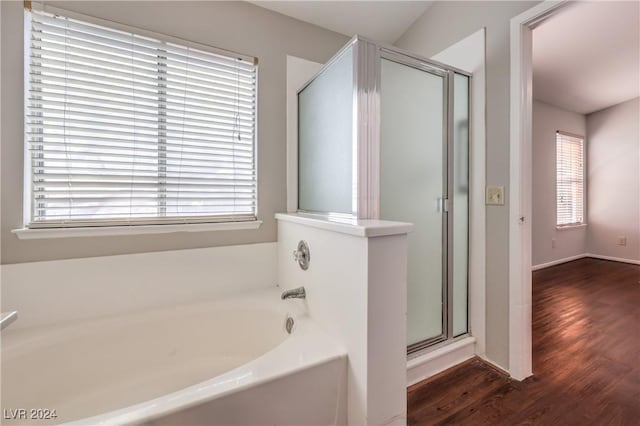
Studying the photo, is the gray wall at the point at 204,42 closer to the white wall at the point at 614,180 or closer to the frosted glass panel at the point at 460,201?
the frosted glass panel at the point at 460,201

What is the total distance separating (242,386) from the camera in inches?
33.7

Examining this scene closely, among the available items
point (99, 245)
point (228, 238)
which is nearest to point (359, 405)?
point (228, 238)

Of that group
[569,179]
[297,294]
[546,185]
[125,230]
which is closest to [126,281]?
[125,230]

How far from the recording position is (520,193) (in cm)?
145

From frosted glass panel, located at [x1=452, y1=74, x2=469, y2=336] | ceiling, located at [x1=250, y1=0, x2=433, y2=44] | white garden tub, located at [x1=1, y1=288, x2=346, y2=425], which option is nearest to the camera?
white garden tub, located at [x1=1, y1=288, x2=346, y2=425]

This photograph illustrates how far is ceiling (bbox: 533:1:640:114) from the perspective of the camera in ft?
7.10

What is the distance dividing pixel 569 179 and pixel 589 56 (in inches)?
87.3

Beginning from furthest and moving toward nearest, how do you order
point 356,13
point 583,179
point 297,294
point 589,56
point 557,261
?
point 583,179, point 557,261, point 589,56, point 356,13, point 297,294

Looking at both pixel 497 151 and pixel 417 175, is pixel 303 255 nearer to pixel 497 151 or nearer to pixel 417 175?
pixel 417 175

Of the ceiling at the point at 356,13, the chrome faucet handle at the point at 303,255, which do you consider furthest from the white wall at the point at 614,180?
the chrome faucet handle at the point at 303,255

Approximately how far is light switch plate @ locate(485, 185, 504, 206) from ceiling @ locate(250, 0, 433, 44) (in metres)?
1.34

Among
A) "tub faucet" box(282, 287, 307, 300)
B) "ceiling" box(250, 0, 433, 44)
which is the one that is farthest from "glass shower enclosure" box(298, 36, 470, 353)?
"ceiling" box(250, 0, 433, 44)

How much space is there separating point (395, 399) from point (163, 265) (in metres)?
1.40

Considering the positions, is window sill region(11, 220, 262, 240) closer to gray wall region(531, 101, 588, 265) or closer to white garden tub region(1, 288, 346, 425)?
white garden tub region(1, 288, 346, 425)
